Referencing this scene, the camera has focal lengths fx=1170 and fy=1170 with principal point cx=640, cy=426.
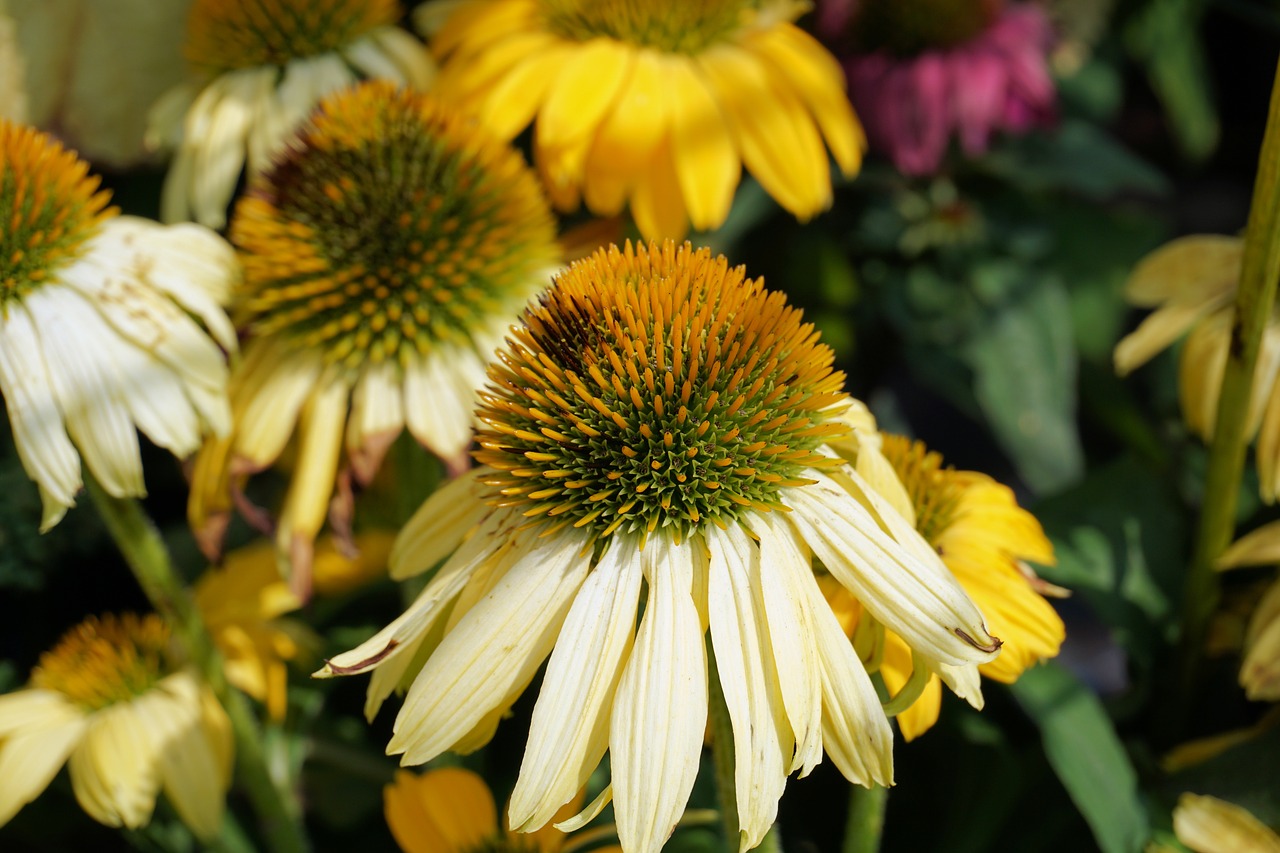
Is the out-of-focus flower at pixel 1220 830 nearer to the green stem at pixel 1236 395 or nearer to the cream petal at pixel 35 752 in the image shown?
the green stem at pixel 1236 395

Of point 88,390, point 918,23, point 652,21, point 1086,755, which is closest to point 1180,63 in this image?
point 918,23

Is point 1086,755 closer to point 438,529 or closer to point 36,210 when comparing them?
point 438,529

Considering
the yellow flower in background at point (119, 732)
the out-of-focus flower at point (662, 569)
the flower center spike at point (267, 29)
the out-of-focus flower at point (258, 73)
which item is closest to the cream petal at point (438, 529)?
the out-of-focus flower at point (662, 569)

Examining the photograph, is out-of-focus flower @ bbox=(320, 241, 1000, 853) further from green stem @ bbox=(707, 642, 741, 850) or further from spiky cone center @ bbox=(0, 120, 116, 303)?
spiky cone center @ bbox=(0, 120, 116, 303)

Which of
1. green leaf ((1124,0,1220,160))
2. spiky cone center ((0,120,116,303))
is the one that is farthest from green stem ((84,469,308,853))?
green leaf ((1124,0,1220,160))

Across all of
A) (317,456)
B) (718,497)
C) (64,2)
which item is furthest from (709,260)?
(64,2)

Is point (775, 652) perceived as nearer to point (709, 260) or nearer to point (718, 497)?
point (718, 497)

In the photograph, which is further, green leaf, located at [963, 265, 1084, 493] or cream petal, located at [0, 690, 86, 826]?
green leaf, located at [963, 265, 1084, 493]
